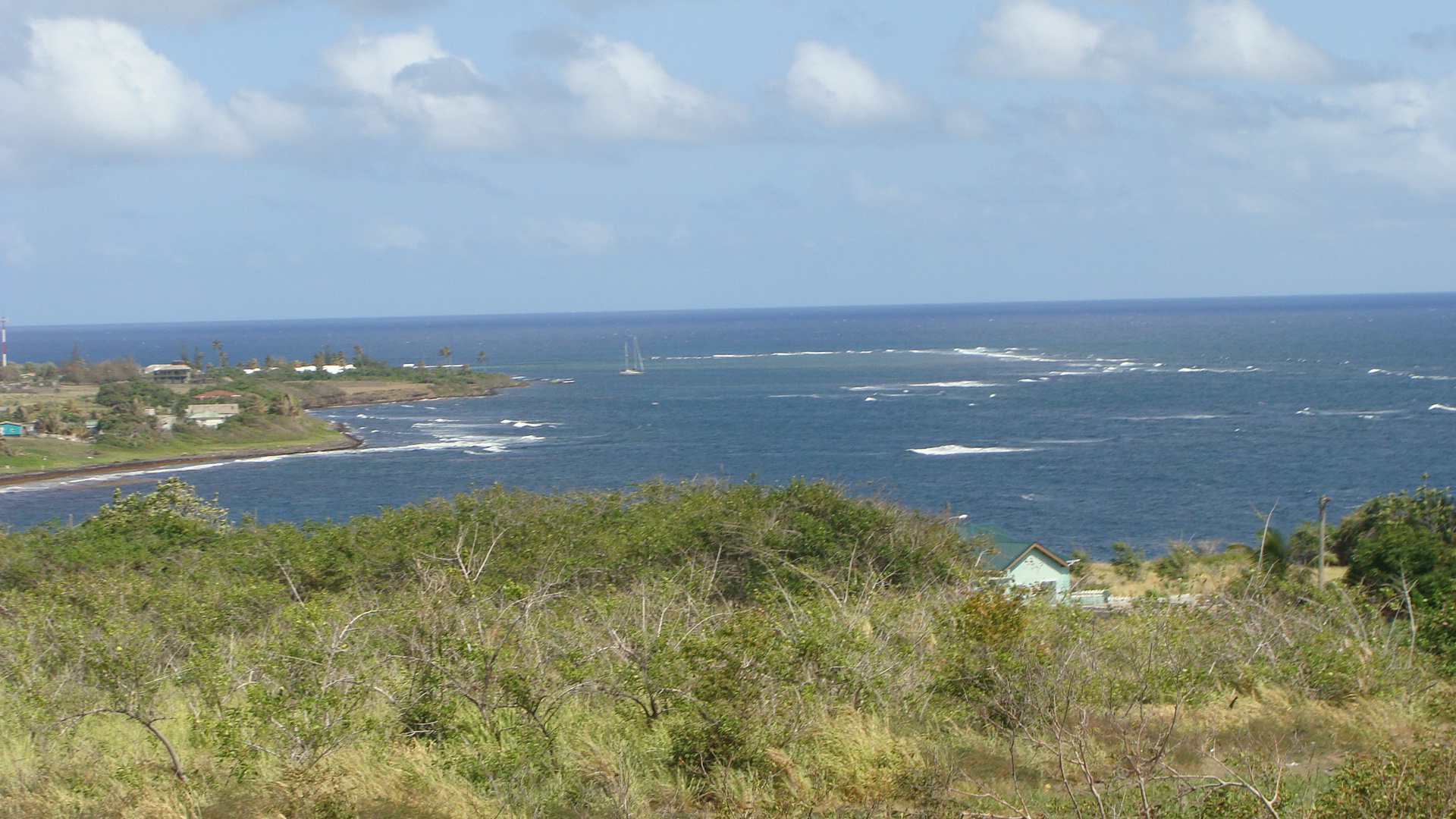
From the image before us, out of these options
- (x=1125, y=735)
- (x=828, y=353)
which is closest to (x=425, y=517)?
(x=1125, y=735)

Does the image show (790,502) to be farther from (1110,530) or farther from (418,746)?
(1110,530)

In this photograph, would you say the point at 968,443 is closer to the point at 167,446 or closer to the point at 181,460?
the point at 181,460

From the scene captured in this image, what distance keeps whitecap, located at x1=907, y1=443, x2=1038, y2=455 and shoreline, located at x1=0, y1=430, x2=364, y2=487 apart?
37366 mm

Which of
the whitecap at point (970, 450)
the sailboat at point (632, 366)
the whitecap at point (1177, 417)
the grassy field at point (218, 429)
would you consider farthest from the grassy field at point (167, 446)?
the whitecap at point (1177, 417)

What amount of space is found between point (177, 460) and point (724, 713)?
75.0m

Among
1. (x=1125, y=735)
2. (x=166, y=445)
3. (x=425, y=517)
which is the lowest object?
(x=166, y=445)

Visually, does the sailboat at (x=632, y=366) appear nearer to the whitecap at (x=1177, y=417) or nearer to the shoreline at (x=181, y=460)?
the shoreline at (x=181, y=460)

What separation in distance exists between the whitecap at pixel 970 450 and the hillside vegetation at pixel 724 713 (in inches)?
2075

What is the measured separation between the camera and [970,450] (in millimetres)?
65375

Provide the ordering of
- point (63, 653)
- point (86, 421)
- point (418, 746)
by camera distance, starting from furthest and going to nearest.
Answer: point (86, 421)
point (63, 653)
point (418, 746)

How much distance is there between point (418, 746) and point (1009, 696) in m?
3.90

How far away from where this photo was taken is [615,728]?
8.16 meters

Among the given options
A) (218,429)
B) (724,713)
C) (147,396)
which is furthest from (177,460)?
(724,713)

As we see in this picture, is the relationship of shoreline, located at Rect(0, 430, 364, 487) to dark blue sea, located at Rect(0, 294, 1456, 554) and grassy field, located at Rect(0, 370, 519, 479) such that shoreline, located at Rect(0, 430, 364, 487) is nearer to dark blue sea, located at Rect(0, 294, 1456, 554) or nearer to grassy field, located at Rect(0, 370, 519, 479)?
grassy field, located at Rect(0, 370, 519, 479)
